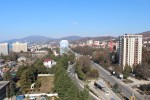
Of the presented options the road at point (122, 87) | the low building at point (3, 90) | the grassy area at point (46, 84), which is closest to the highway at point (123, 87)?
the road at point (122, 87)

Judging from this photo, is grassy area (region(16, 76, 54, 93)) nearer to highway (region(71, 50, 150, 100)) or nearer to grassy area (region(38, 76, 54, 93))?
grassy area (region(38, 76, 54, 93))

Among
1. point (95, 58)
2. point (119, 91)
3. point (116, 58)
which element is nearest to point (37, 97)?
point (119, 91)

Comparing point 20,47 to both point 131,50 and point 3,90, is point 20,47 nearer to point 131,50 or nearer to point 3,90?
point 131,50

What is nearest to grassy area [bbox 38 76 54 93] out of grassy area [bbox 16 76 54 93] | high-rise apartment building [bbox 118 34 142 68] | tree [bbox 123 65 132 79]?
grassy area [bbox 16 76 54 93]

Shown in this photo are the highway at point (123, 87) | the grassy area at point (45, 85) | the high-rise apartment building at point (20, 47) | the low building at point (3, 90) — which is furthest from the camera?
the high-rise apartment building at point (20, 47)

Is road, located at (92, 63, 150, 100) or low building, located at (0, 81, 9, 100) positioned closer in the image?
low building, located at (0, 81, 9, 100)

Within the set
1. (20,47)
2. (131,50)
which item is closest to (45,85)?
(131,50)

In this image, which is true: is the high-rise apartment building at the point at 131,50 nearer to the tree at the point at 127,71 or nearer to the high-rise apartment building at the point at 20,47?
the tree at the point at 127,71

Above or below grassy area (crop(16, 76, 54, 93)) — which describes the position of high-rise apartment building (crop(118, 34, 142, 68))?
above

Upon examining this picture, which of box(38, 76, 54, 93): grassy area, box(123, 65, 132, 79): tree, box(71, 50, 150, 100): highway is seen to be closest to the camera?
box(71, 50, 150, 100): highway
